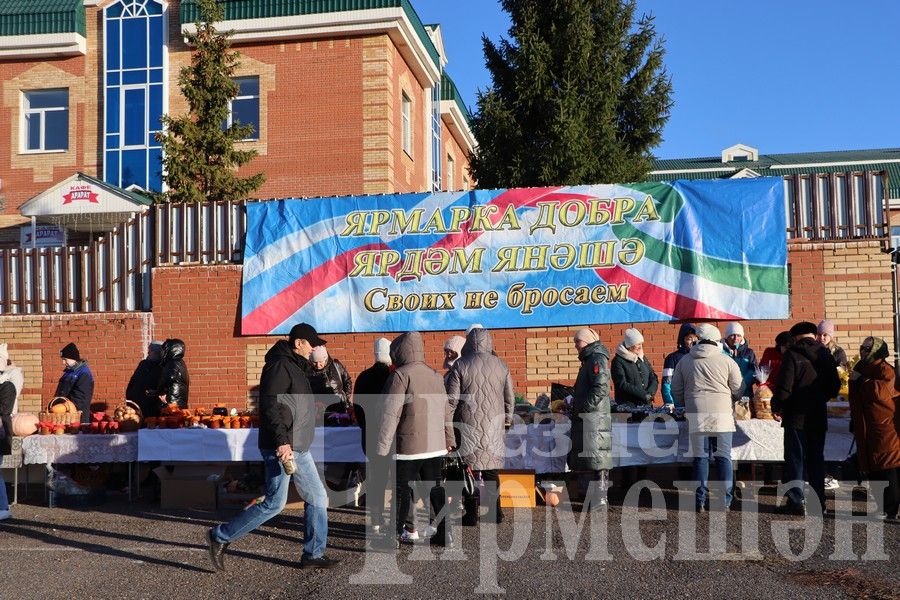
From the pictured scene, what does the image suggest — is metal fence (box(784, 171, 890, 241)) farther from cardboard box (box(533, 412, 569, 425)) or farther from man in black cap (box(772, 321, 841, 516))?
cardboard box (box(533, 412, 569, 425))

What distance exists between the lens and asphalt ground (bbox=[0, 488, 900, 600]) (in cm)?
675

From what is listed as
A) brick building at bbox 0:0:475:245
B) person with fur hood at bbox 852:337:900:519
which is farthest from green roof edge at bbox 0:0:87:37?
person with fur hood at bbox 852:337:900:519

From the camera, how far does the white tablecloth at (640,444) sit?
10.1 metres

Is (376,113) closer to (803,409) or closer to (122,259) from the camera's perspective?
(122,259)

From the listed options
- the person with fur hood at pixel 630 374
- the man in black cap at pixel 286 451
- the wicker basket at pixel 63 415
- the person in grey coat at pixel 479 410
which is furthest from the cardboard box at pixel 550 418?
the wicker basket at pixel 63 415

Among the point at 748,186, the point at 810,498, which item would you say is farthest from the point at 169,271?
the point at 810,498

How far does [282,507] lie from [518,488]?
133 inches

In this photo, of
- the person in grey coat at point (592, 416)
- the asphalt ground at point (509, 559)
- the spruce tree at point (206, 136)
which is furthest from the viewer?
the spruce tree at point (206, 136)

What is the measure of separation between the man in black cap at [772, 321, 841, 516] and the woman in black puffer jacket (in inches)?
267

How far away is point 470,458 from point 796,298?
6510 mm

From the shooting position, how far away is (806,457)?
9.41m

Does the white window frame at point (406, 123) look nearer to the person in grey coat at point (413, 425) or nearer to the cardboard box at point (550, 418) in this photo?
the cardboard box at point (550, 418)

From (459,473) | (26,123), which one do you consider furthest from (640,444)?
(26,123)

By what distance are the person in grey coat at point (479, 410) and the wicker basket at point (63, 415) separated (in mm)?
4881
